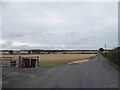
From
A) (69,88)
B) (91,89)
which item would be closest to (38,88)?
(69,88)

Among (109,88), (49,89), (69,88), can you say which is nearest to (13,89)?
(49,89)

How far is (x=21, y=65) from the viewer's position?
1415 inches

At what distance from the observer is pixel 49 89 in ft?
44.2

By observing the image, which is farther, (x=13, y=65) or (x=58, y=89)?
(x=13, y=65)

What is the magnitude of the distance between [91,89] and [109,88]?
3.88 feet

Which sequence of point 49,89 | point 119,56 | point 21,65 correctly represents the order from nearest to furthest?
1. point 49,89
2. point 119,56
3. point 21,65

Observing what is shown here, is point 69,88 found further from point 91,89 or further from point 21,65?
point 21,65

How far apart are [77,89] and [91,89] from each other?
69 cm

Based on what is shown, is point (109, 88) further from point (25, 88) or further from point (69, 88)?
point (25, 88)

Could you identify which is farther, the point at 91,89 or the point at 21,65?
the point at 21,65

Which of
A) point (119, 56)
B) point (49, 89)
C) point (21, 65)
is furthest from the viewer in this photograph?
point (21, 65)

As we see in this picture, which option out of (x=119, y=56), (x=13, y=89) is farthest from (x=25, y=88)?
(x=119, y=56)

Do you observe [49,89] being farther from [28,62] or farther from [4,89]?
[28,62]

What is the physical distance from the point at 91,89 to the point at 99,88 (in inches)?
29.5
